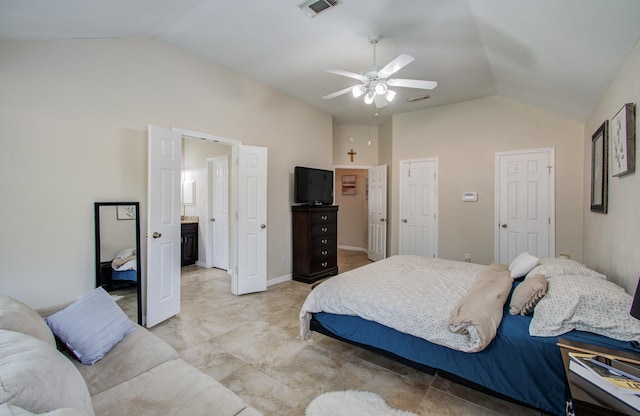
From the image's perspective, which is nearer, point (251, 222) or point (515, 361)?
point (515, 361)

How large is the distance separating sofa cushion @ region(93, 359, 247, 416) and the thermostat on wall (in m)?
4.65

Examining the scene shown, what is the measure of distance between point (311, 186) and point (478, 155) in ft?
9.12

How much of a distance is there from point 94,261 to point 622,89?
4617mm

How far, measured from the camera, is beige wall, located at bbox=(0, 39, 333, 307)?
2250 millimetres

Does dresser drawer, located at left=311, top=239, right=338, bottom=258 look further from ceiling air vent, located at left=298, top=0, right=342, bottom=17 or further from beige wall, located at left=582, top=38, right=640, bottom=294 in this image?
beige wall, located at left=582, top=38, right=640, bottom=294

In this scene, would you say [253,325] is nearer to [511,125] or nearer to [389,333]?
[389,333]

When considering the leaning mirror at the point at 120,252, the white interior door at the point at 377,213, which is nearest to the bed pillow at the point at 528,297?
the leaning mirror at the point at 120,252

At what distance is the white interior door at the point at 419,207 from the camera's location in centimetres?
517

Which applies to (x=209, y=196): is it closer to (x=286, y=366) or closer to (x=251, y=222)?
(x=251, y=222)

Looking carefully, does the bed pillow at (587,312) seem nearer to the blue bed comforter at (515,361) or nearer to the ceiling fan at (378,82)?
the blue bed comforter at (515,361)

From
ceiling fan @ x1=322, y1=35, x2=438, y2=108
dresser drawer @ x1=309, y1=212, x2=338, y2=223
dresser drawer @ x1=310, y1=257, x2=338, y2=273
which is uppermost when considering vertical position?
ceiling fan @ x1=322, y1=35, x2=438, y2=108

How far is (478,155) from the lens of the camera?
15.6ft

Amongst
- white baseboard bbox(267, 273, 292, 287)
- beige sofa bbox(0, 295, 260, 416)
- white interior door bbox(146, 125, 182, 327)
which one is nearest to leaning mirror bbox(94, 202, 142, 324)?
white interior door bbox(146, 125, 182, 327)

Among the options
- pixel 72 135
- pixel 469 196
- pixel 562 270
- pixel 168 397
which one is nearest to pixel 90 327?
pixel 168 397
